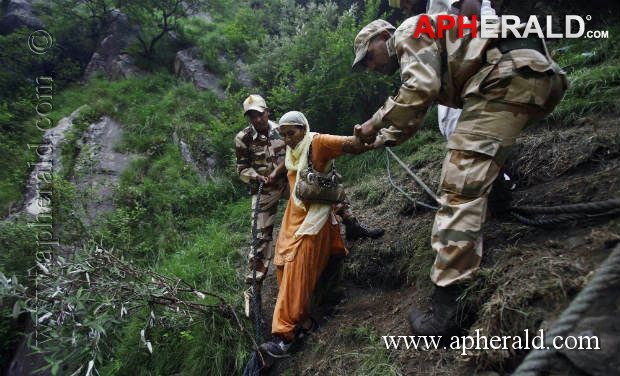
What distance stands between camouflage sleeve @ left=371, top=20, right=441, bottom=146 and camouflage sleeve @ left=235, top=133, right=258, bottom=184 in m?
2.24

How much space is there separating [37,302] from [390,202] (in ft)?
11.3

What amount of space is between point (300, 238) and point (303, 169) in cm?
58

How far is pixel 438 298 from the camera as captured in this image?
90.0 inches

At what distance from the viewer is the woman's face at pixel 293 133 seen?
11.0ft

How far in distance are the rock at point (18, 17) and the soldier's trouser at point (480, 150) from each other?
45.1 feet

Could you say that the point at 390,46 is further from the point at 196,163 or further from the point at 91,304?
the point at 196,163

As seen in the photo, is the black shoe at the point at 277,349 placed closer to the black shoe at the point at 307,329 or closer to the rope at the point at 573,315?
the black shoe at the point at 307,329

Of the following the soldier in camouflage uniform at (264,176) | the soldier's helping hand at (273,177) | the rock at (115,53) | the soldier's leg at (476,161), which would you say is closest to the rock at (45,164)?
the rock at (115,53)

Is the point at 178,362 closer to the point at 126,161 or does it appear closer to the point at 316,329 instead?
the point at 316,329

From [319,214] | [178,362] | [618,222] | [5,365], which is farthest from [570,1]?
[5,365]

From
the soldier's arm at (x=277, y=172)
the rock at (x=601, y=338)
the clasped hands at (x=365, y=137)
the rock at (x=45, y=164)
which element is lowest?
the rock at (x=45, y=164)

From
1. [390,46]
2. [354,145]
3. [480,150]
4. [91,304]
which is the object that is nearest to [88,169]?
[91,304]

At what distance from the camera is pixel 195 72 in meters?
10.7

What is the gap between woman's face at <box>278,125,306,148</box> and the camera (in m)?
3.36
